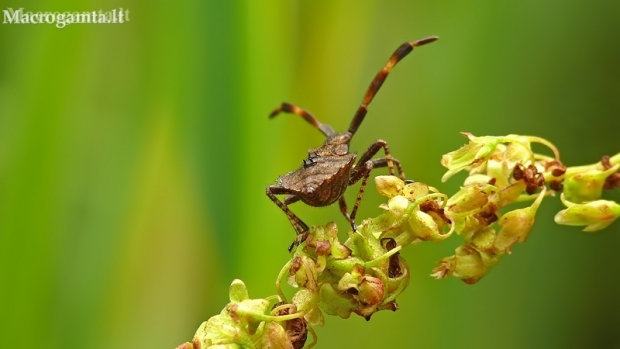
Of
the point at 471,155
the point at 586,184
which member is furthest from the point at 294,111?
the point at 586,184

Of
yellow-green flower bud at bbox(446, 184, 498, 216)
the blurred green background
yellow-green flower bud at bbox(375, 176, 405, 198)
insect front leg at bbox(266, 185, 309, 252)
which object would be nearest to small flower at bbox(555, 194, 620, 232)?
yellow-green flower bud at bbox(446, 184, 498, 216)

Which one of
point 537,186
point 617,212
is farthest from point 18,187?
point 617,212

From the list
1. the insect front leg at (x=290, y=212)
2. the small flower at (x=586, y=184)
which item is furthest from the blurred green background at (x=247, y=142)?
the small flower at (x=586, y=184)

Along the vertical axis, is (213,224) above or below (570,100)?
below

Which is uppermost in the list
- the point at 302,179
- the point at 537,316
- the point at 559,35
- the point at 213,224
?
the point at 559,35

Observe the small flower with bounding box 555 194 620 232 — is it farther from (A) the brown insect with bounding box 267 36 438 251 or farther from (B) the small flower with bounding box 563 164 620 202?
(A) the brown insect with bounding box 267 36 438 251

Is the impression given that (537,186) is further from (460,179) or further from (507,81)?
(507,81)
